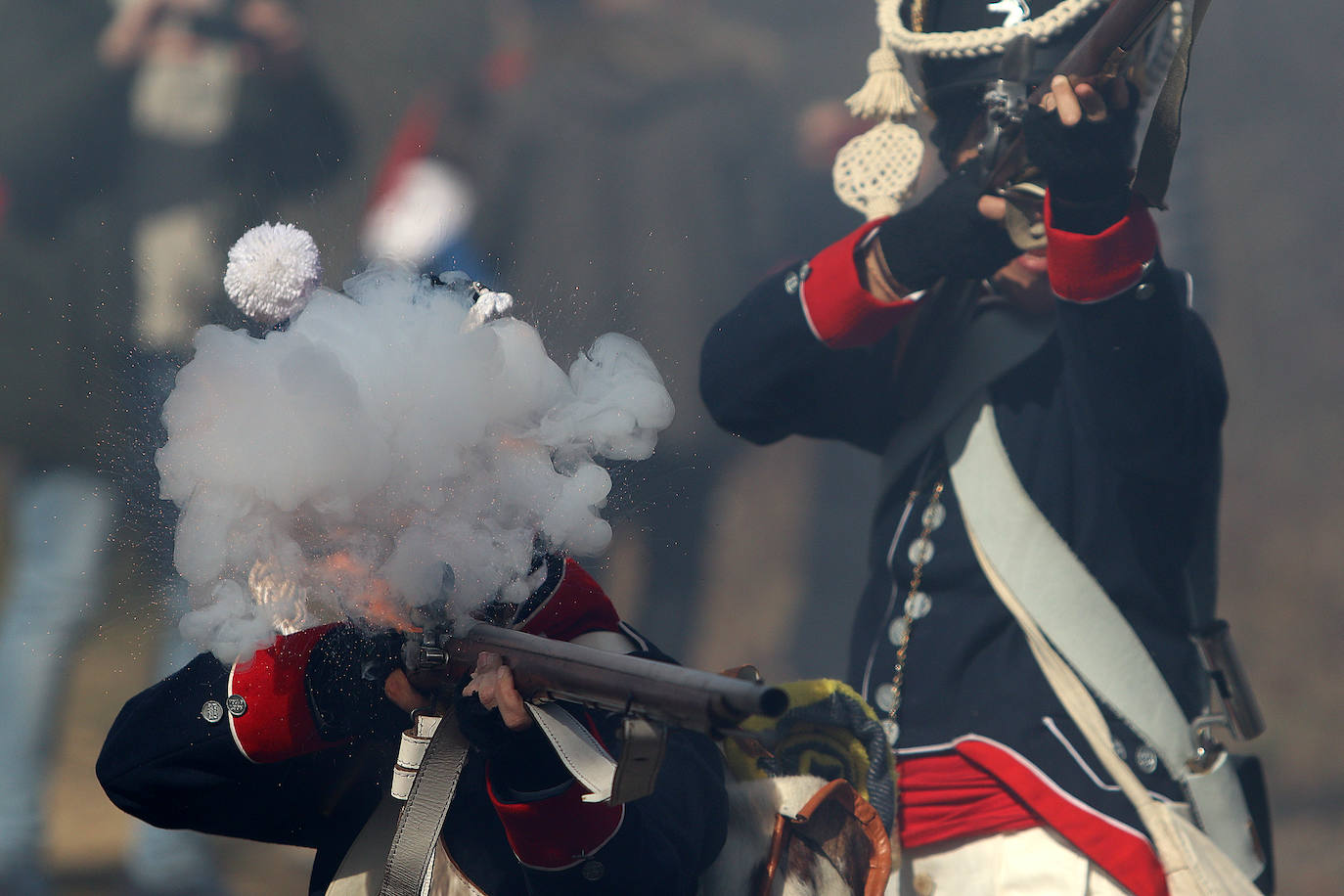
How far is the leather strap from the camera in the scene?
105 centimetres

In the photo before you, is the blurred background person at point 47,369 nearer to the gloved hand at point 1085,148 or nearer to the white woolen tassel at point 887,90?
the white woolen tassel at point 887,90

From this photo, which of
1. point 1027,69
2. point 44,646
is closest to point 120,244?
point 44,646

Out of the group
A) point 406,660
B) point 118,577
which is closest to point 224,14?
point 118,577

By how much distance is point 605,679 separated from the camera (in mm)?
909

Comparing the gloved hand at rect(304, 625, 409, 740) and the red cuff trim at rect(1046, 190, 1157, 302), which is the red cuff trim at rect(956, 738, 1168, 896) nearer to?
the red cuff trim at rect(1046, 190, 1157, 302)

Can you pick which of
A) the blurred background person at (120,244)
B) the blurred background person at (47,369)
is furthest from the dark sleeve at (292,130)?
the blurred background person at (47,369)

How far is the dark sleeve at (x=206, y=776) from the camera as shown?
1126mm

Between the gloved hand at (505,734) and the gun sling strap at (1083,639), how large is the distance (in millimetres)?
866

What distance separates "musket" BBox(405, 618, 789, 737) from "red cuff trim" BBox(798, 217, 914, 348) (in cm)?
92

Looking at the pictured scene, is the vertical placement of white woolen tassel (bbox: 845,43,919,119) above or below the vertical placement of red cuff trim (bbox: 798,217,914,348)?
above

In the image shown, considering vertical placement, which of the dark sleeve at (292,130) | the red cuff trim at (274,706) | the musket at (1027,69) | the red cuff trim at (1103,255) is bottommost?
the red cuff trim at (274,706)

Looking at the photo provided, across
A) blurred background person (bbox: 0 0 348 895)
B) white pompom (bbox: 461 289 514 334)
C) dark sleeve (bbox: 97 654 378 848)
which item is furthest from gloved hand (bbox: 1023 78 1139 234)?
blurred background person (bbox: 0 0 348 895)

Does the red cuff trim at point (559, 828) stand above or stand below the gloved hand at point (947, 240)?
below

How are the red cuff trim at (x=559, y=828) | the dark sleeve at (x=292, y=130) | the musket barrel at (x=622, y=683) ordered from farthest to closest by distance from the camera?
the dark sleeve at (x=292, y=130) → the red cuff trim at (x=559, y=828) → the musket barrel at (x=622, y=683)
